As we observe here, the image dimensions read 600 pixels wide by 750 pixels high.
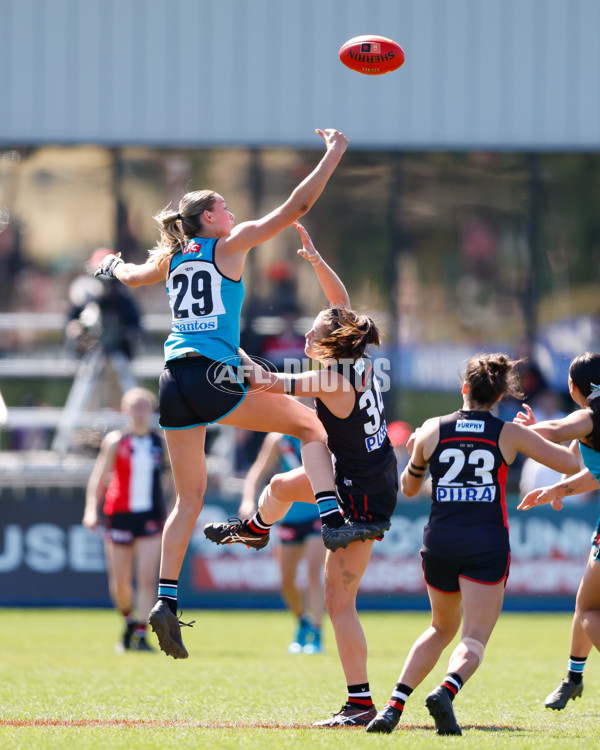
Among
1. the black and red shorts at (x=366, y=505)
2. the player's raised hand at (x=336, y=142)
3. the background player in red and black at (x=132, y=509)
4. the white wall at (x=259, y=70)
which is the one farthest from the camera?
the white wall at (x=259, y=70)

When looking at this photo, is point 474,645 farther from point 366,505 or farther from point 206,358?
point 206,358

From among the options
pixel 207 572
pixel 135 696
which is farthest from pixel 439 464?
pixel 207 572

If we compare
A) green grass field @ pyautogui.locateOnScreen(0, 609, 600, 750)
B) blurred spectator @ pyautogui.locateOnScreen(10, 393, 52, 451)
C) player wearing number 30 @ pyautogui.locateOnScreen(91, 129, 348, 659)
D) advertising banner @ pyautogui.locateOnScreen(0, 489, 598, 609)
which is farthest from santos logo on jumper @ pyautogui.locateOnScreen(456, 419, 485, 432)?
blurred spectator @ pyautogui.locateOnScreen(10, 393, 52, 451)

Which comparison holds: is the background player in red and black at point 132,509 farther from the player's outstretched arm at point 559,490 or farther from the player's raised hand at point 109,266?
the player's outstretched arm at point 559,490

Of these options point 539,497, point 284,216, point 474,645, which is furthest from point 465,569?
point 284,216

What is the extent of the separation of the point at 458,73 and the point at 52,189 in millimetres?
6282

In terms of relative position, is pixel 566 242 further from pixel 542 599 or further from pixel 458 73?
pixel 542 599

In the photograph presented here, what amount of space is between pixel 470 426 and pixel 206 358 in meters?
1.39

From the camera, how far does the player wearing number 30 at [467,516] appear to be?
5.60 metres

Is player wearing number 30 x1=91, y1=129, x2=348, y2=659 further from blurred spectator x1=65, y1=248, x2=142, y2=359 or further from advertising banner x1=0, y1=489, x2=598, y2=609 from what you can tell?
blurred spectator x1=65, y1=248, x2=142, y2=359

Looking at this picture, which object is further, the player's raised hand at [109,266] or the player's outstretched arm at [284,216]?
the player's raised hand at [109,266]

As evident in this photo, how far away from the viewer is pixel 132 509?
1059 centimetres

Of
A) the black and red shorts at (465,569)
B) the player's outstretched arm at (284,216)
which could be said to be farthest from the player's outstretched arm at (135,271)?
the black and red shorts at (465,569)

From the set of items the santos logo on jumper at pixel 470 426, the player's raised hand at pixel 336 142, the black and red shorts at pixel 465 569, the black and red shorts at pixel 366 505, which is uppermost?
the player's raised hand at pixel 336 142
